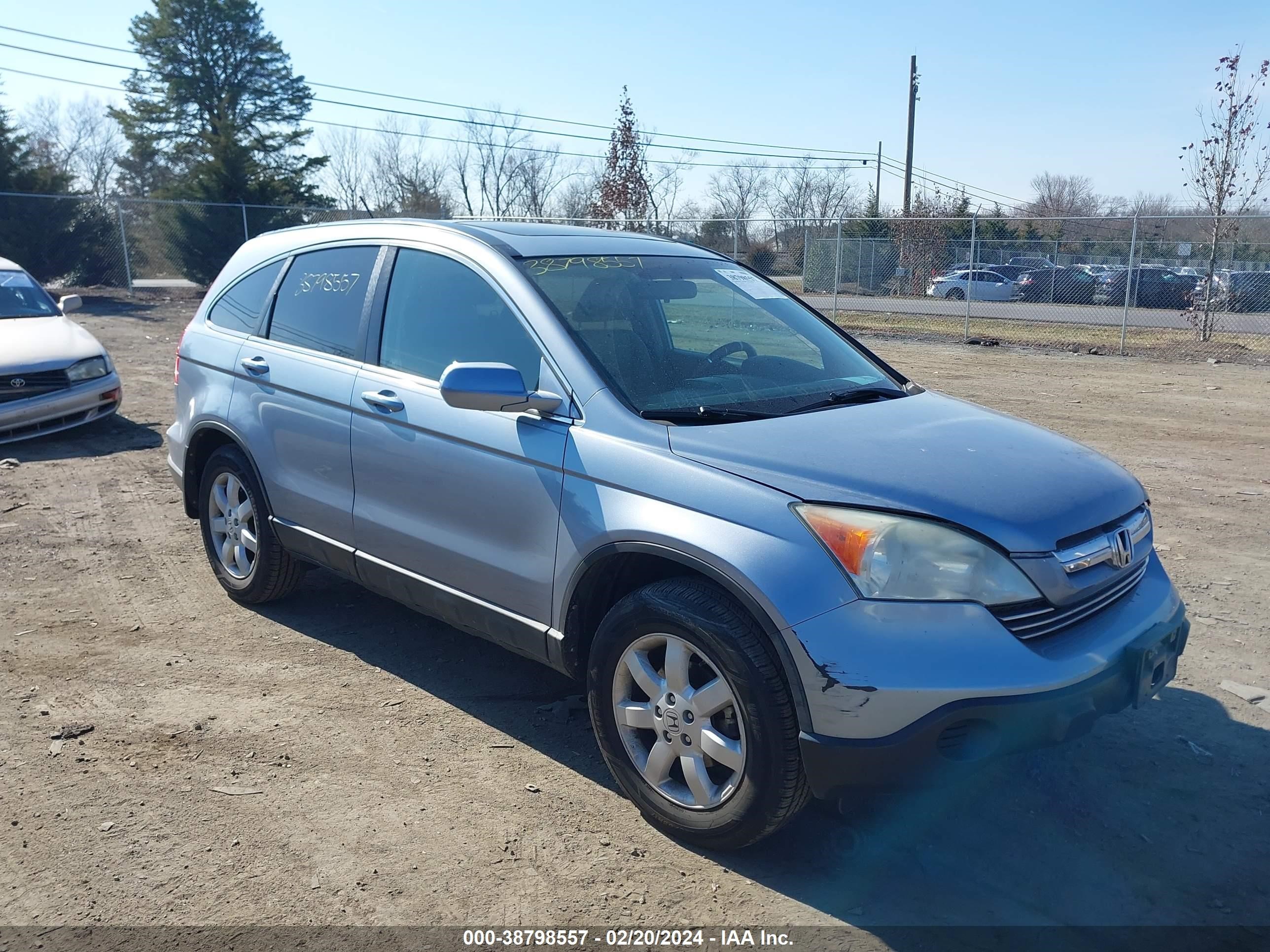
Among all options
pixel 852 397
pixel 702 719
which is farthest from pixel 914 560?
pixel 852 397

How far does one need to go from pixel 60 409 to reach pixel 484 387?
7.15 meters

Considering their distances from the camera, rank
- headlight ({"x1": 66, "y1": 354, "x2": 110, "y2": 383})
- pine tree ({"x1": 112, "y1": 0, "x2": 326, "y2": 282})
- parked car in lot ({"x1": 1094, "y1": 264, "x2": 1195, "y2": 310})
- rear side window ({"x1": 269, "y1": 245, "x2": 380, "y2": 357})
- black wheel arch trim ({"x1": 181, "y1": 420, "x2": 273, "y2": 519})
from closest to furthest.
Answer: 1. rear side window ({"x1": 269, "y1": 245, "x2": 380, "y2": 357})
2. black wheel arch trim ({"x1": 181, "y1": 420, "x2": 273, "y2": 519})
3. headlight ({"x1": 66, "y1": 354, "x2": 110, "y2": 383})
4. parked car in lot ({"x1": 1094, "y1": 264, "x2": 1195, "y2": 310})
5. pine tree ({"x1": 112, "y1": 0, "x2": 326, "y2": 282})

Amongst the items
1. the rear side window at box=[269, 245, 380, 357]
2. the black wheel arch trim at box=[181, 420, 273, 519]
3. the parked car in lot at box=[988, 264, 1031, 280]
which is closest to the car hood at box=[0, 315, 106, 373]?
the black wheel arch trim at box=[181, 420, 273, 519]

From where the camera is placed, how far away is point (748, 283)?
15.0 ft

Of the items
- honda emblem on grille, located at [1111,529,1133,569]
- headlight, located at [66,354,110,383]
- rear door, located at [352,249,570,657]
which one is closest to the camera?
honda emblem on grille, located at [1111,529,1133,569]

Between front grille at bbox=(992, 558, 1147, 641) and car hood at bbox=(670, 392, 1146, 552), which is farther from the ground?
car hood at bbox=(670, 392, 1146, 552)

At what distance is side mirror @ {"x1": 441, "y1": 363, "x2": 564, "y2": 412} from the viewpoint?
10.9ft

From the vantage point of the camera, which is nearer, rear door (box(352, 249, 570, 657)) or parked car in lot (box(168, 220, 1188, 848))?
parked car in lot (box(168, 220, 1188, 848))

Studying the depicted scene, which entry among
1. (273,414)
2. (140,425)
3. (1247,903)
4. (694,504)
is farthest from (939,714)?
(140,425)

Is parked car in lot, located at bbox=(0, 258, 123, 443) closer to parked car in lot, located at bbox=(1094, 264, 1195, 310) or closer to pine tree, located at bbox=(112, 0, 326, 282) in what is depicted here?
parked car in lot, located at bbox=(1094, 264, 1195, 310)

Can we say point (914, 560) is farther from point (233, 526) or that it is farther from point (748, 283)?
point (233, 526)

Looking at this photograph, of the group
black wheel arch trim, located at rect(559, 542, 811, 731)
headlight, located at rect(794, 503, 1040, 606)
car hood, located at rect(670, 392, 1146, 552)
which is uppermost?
car hood, located at rect(670, 392, 1146, 552)

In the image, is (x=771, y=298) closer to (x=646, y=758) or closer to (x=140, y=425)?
(x=646, y=758)

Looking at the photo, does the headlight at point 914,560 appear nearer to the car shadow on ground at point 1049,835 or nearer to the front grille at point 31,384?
the car shadow on ground at point 1049,835
